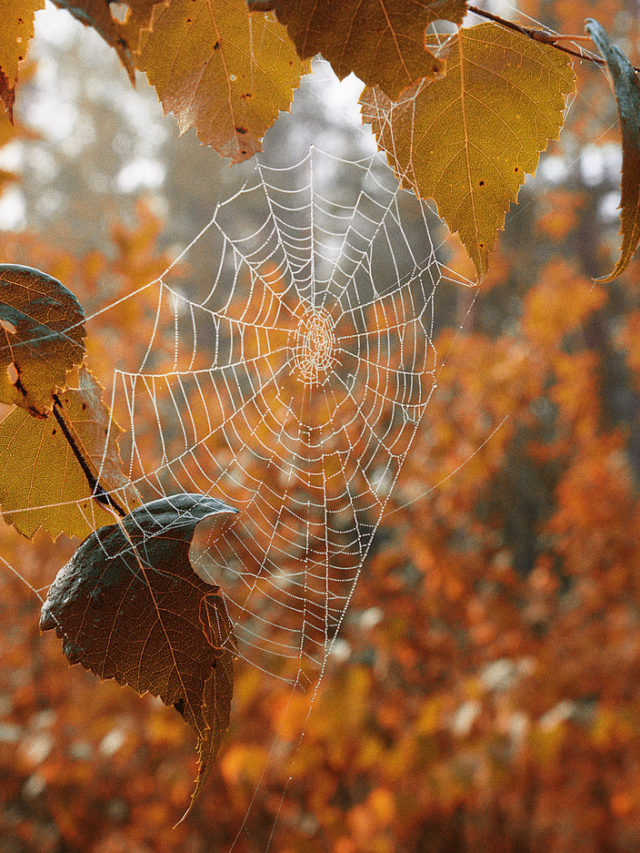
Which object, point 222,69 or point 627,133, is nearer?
point 627,133

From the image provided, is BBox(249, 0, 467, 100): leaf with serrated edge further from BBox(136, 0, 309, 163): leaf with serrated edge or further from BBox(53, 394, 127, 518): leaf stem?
BBox(53, 394, 127, 518): leaf stem

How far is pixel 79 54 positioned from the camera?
30.2 ft

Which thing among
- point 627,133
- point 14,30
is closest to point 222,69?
point 14,30

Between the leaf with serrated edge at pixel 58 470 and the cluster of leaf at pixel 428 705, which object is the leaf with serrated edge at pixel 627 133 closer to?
the leaf with serrated edge at pixel 58 470

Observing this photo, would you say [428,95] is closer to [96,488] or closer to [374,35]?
[374,35]

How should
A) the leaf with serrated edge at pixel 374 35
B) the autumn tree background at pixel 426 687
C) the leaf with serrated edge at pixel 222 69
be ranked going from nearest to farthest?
1. the leaf with serrated edge at pixel 374 35
2. the leaf with serrated edge at pixel 222 69
3. the autumn tree background at pixel 426 687

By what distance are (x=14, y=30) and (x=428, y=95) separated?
0.25m

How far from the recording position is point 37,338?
395 mm

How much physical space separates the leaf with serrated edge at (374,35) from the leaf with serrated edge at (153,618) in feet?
0.76

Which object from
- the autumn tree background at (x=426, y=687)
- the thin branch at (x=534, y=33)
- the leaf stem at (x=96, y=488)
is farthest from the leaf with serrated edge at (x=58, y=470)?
the autumn tree background at (x=426, y=687)

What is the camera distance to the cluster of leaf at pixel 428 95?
0.43 m

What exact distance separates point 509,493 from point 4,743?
334 cm

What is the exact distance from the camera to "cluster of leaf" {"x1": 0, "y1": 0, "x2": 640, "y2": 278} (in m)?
0.43

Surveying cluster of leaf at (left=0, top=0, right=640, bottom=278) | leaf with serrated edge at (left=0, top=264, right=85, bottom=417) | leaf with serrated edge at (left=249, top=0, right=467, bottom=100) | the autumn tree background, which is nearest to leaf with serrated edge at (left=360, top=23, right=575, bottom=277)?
cluster of leaf at (left=0, top=0, right=640, bottom=278)
